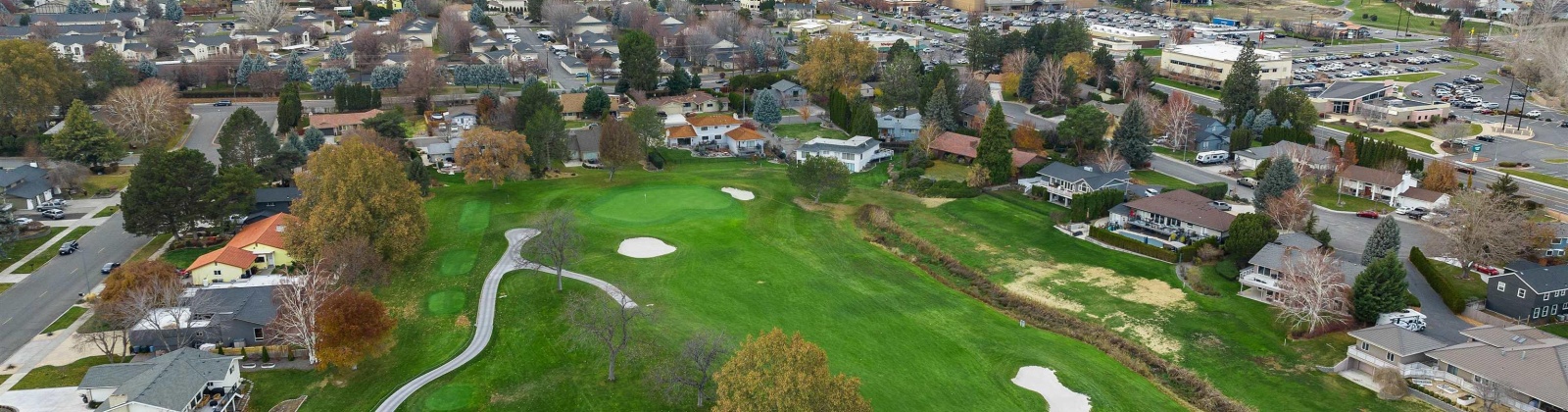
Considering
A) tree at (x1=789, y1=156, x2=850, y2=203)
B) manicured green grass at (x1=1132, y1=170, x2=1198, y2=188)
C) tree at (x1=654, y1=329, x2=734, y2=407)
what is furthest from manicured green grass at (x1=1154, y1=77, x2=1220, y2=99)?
tree at (x1=654, y1=329, x2=734, y2=407)

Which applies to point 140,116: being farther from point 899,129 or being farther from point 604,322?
point 899,129

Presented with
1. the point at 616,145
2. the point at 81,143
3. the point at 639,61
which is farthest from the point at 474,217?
the point at 639,61

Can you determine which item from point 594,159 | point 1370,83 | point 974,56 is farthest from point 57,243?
point 1370,83

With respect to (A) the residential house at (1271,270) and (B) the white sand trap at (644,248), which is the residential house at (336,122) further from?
(A) the residential house at (1271,270)

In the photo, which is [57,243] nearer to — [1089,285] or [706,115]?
[706,115]

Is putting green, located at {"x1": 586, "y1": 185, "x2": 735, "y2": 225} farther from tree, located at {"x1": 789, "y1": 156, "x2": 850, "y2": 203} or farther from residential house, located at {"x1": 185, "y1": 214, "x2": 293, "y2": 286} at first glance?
residential house, located at {"x1": 185, "y1": 214, "x2": 293, "y2": 286}

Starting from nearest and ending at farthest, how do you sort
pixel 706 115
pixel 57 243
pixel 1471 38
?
1. pixel 57 243
2. pixel 706 115
3. pixel 1471 38
